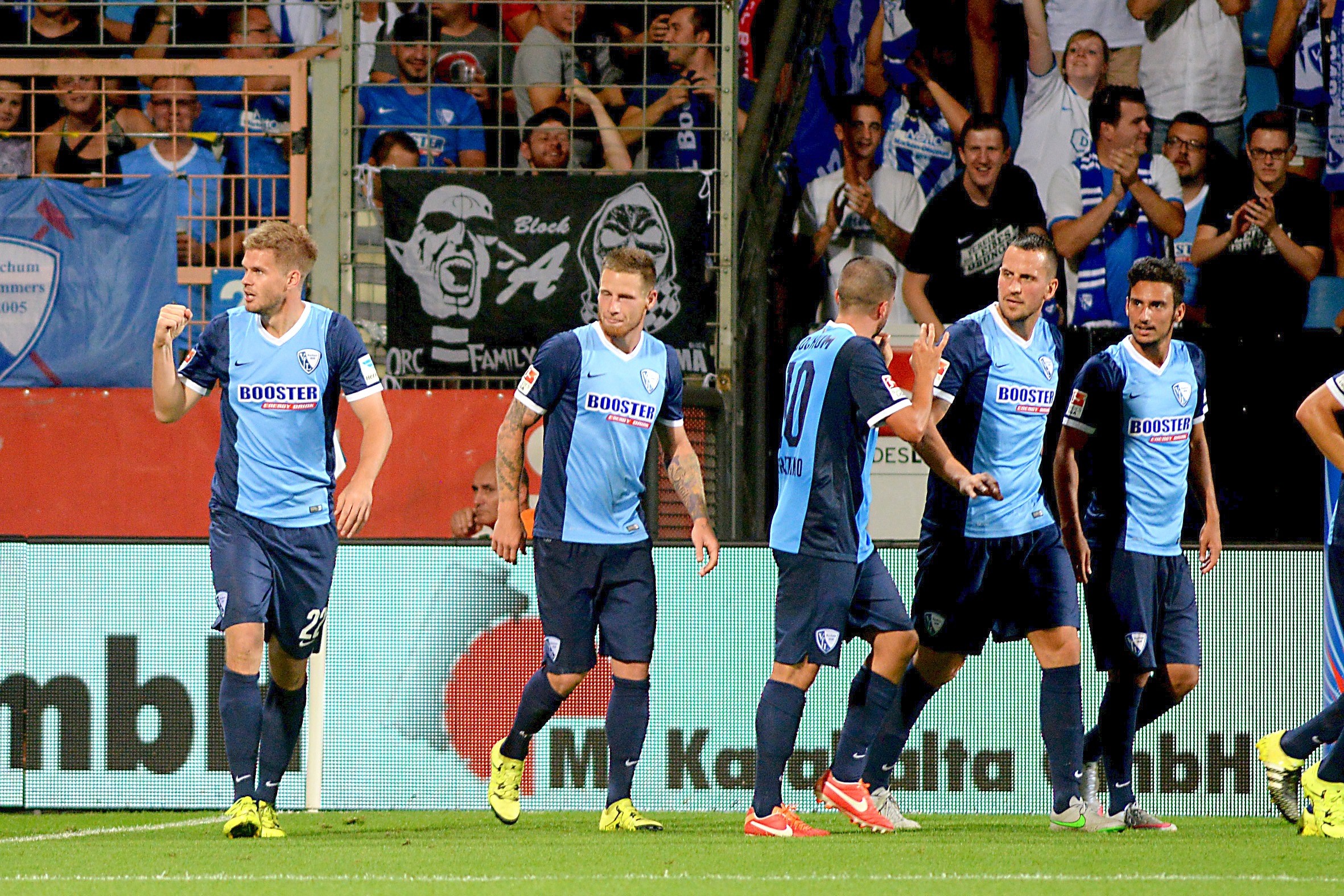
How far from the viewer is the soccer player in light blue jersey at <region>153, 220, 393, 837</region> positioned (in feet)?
18.7

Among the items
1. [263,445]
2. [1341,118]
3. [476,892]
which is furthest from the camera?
[1341,118]

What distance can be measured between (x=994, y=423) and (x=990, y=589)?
1.94 ft

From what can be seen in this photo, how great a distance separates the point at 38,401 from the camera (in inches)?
372

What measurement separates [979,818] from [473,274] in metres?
4.59

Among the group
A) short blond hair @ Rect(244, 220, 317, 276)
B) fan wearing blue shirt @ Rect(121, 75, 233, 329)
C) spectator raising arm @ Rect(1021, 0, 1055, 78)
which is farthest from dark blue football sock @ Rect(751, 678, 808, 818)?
spectator raising arm @ Rect(1021, 0, 1055, 78)

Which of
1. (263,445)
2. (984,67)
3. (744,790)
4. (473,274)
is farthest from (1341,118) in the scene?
(263,445)

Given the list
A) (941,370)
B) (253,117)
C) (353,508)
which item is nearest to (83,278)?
(253,117)

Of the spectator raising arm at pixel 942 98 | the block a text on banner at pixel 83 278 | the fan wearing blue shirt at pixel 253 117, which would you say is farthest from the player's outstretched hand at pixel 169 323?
the spectator raising arm at pixel 942 98

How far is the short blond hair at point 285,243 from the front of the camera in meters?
5.78

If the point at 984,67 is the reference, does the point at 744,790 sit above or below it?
below

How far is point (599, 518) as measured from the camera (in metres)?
5.99

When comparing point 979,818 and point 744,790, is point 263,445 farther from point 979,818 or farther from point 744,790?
point 979,818

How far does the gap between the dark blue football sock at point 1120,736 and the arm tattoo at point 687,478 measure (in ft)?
5.41

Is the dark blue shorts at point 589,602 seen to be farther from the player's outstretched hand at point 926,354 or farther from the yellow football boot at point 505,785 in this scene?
the player's outstretched hand at point 926,354
